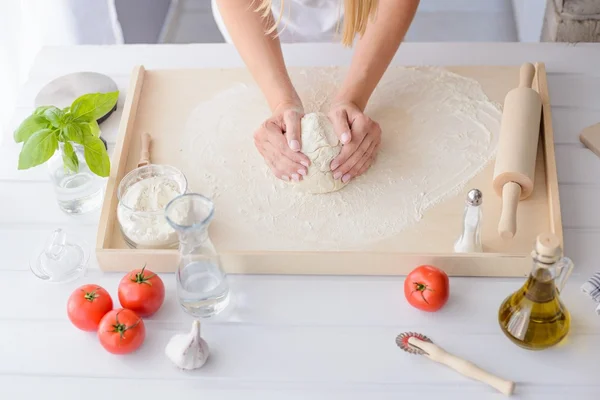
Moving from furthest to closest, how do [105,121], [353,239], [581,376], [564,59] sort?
[564,59], [105,121], [353,239], [581,376]

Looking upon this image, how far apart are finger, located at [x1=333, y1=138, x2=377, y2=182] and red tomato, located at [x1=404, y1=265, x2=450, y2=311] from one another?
0.27 m

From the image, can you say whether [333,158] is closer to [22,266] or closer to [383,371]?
[383,371]

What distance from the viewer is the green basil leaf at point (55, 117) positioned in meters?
1.35

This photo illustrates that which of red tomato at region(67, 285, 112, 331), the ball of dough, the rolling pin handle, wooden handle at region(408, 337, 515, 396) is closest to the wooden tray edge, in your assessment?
red tomato at region(67, 285, 112, 331)

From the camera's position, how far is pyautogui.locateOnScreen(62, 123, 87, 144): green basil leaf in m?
1.34

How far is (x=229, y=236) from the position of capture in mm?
1377

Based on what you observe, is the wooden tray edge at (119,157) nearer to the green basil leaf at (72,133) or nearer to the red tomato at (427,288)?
the green basil leaf at (72,133)

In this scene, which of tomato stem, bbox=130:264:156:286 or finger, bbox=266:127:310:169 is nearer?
tomato stem, bbox=130:264:156:286

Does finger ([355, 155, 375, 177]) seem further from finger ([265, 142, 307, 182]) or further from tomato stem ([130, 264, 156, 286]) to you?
tomato stem ([130, 264, 156, 286])

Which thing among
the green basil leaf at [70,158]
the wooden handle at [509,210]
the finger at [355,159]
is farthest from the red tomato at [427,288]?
the green basil leaf at [70,158]

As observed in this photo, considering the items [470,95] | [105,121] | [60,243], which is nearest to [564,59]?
[470,95]

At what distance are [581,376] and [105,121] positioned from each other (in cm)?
110

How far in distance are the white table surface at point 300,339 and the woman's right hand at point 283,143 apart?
0.23 meters

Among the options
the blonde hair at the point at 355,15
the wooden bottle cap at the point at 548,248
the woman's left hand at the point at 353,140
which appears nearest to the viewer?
the wooden bottle cap at the point at 548,248
